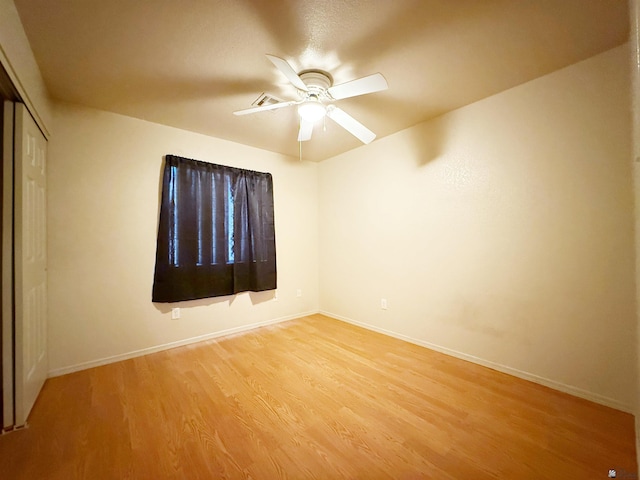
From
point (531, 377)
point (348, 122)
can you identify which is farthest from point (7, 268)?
point (531, 377)

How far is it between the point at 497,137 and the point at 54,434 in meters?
3.84

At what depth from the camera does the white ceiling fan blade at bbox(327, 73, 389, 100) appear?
170 cm

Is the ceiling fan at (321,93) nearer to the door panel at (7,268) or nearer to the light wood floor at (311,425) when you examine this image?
the door panel at (7,268)

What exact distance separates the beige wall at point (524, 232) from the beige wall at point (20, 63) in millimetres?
3016

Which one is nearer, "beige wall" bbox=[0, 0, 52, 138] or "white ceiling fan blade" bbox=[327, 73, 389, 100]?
"beige wall" bbox=[0, 0, 52, 138]

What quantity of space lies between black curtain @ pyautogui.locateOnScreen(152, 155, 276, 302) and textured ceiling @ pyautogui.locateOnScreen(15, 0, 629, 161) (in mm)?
835

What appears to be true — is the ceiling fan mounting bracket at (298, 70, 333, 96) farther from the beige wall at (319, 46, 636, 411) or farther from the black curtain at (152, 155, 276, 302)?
the black curtain at (152, 155, 276, 302)

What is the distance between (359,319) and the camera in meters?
3.61

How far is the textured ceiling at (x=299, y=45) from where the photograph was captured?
156 cm

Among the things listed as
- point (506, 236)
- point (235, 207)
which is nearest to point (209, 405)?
point (235, 207)

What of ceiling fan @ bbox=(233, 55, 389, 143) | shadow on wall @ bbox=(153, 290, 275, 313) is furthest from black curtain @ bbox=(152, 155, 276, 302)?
ceiling fan @ bbox=(233, 55, 389, 143)

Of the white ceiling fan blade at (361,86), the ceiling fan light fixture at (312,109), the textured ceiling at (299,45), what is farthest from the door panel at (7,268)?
the white ceiling fan blade at (361,86)

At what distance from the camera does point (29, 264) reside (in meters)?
1.85

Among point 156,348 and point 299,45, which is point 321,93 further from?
point 156,348
